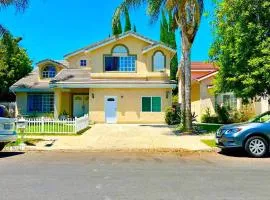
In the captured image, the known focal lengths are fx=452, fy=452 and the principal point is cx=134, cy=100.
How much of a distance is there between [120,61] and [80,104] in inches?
226

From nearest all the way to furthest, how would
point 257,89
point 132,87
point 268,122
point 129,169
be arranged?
point 129,169 < point 268,122 < point 257,89 < point 132,87

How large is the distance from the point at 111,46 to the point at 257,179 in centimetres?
2693

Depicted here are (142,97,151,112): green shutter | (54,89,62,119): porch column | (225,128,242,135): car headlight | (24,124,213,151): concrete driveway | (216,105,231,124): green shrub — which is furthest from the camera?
(54,89,62,119): porch column

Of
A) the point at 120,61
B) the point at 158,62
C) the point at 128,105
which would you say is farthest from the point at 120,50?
the point at 128,105

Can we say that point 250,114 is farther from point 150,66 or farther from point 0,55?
point 0,55

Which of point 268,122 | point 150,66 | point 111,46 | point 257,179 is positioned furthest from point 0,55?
point 257,179

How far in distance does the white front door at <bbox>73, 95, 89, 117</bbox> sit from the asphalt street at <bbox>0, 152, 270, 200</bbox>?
23261 millimetres

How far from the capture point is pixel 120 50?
35875 millimetres

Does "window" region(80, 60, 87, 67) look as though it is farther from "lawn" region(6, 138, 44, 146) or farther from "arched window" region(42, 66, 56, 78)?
"lawn" region(6, 138, 44, 146)

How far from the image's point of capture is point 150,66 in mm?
35812

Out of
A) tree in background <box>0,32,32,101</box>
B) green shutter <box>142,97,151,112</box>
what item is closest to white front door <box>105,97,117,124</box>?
green shutter <box>142,97,151,112</box>

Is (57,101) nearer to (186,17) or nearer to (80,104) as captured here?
(80,104)

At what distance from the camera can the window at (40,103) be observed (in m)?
39.1

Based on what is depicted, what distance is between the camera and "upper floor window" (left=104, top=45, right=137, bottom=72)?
3584 centimetres
